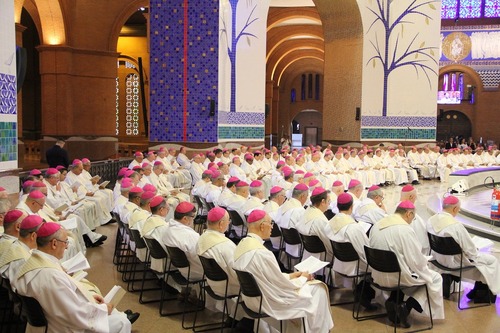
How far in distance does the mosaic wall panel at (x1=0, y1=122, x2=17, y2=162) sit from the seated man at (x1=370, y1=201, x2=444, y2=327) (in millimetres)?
6552

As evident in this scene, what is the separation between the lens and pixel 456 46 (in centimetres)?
3148

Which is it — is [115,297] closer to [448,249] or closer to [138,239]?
[138,239]

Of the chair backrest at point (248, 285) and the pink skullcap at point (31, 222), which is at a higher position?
the pink skullcap at point (31, 222)

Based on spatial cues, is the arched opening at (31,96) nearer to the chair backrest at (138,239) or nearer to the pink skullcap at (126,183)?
the pink skullcap at (126,183)

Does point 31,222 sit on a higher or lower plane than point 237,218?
higher

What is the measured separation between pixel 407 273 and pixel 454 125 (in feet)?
97.1

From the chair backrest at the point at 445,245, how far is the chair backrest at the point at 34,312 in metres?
4.35

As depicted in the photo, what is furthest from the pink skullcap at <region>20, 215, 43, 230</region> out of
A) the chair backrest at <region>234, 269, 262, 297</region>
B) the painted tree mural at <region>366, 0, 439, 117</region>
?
the painted tree mural at <region>366, 0, 439, 117</region>

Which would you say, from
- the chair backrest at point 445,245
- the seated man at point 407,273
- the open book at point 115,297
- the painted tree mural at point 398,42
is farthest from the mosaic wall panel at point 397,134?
the open book at point 115,297

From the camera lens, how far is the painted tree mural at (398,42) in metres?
22.5

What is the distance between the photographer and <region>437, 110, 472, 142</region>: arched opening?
32906 mm

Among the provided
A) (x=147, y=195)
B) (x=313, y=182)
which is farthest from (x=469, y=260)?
(x=147, y=195)

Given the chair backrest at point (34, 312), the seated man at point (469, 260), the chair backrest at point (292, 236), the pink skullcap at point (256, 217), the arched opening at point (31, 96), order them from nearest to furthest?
1. the chair backrest at point (34, 312)
2. the pink skullcap at point (256, 217)
3. the seated man at point (469, 260)
4. the chair backrest at point (292, 236)
5. the arched opening at point (31, 96)

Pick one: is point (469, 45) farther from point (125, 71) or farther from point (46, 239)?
point (46, 239)
